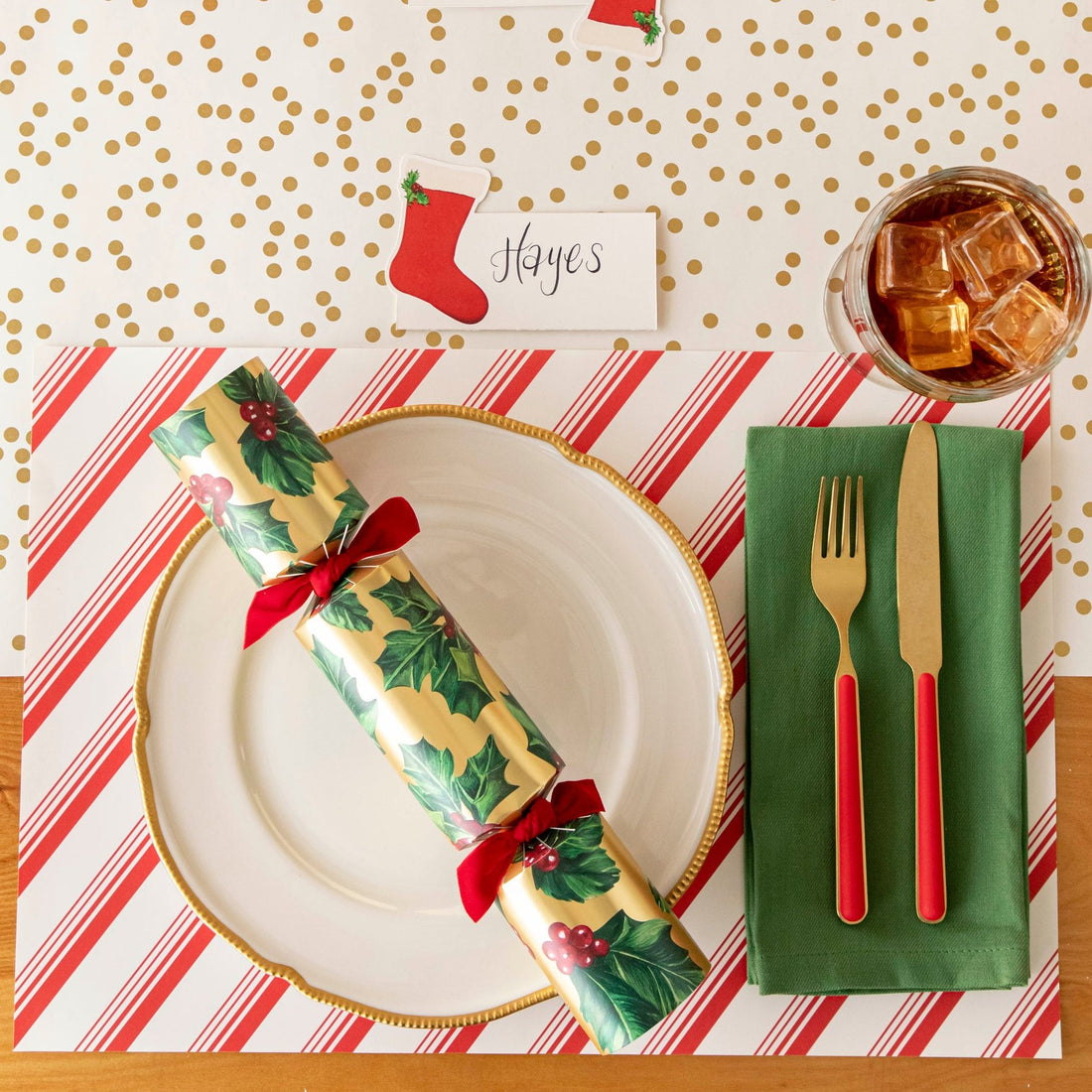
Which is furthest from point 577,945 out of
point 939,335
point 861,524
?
point 939,335

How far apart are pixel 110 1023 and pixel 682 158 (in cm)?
84

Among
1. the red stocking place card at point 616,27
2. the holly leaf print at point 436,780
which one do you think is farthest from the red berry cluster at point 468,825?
the red stocking place card at point 616,27

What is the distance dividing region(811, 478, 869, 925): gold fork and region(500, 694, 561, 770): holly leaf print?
0.23 m

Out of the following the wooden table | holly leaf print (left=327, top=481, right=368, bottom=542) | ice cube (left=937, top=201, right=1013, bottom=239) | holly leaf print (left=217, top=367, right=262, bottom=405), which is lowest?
the wooden table

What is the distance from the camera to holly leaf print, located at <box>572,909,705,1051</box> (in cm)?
58

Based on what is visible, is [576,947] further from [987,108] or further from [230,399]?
[987,108]

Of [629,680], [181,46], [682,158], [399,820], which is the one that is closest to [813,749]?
[629,680]

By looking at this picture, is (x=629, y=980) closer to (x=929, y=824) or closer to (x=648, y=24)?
(x=929, y=824)

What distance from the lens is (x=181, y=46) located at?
0.77m

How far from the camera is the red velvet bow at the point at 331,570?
60 centimetres

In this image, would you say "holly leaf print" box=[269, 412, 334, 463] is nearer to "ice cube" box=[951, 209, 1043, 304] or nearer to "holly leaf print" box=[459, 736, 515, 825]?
"holly leaf print" box=[459, 736, 515, 825]

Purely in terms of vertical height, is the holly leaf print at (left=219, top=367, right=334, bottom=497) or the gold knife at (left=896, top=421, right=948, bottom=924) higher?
the holly leaf print at (left=219, top=367, right=334, bottom=497)

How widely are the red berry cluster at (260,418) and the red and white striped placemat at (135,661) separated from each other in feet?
0.48

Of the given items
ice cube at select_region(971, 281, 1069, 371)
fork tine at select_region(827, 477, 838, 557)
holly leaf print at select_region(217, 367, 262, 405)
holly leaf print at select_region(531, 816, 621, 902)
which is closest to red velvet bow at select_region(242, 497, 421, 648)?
holly leaf print at select_region(217, 367, 262, 405)
